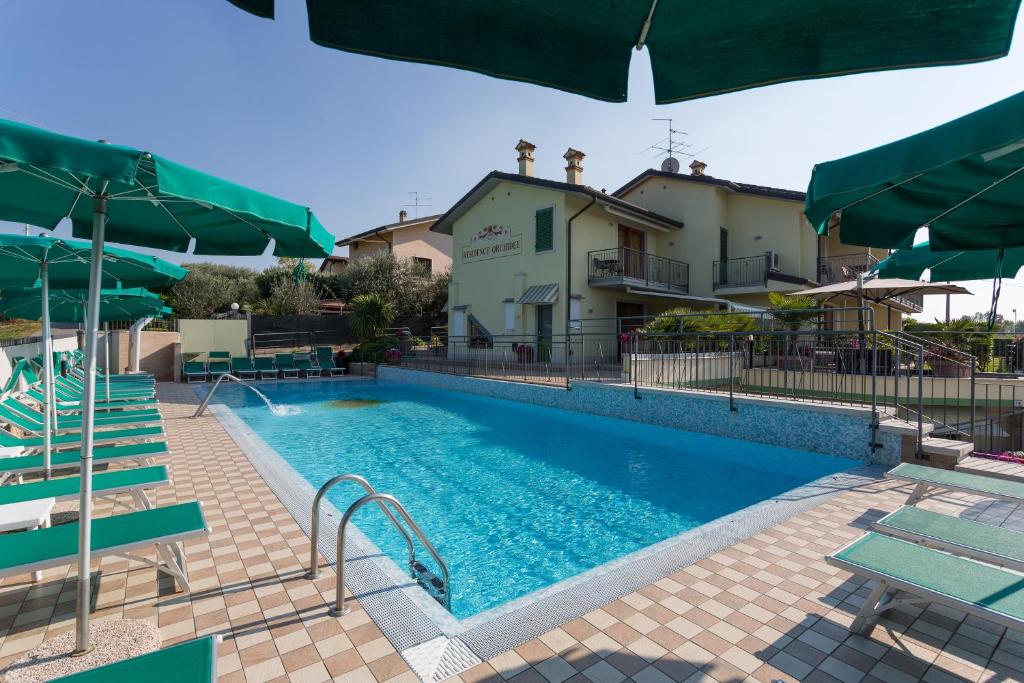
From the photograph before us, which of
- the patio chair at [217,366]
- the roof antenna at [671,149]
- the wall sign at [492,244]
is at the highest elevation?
the roof antenna at [671,149]

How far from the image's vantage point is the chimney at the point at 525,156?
21281mm

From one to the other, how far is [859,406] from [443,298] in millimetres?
24488

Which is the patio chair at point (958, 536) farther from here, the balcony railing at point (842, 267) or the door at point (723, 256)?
the balcony railing at point (842, 267)

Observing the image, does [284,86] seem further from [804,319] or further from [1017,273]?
[804,319]

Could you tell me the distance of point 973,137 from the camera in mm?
1682

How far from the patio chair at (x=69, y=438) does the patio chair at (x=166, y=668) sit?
4.17 m

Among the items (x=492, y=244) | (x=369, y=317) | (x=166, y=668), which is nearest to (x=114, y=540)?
(x=166, y=668)

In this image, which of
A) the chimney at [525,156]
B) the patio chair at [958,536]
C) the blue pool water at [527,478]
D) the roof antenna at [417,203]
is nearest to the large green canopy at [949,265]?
the patio chair at [958,536]

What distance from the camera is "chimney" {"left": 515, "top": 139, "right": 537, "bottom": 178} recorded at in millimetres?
21281

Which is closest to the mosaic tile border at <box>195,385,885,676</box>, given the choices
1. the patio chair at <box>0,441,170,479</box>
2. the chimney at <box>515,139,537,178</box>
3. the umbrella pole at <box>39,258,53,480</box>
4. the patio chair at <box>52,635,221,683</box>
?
the patio chair at <box>52,635,221,683</box>

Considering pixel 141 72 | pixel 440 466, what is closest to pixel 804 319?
pixel 440 466

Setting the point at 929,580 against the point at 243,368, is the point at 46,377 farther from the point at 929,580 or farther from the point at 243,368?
the point at 243,368

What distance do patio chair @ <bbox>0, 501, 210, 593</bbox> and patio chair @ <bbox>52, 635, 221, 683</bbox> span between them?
1154mm

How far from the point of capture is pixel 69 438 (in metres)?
5.64
